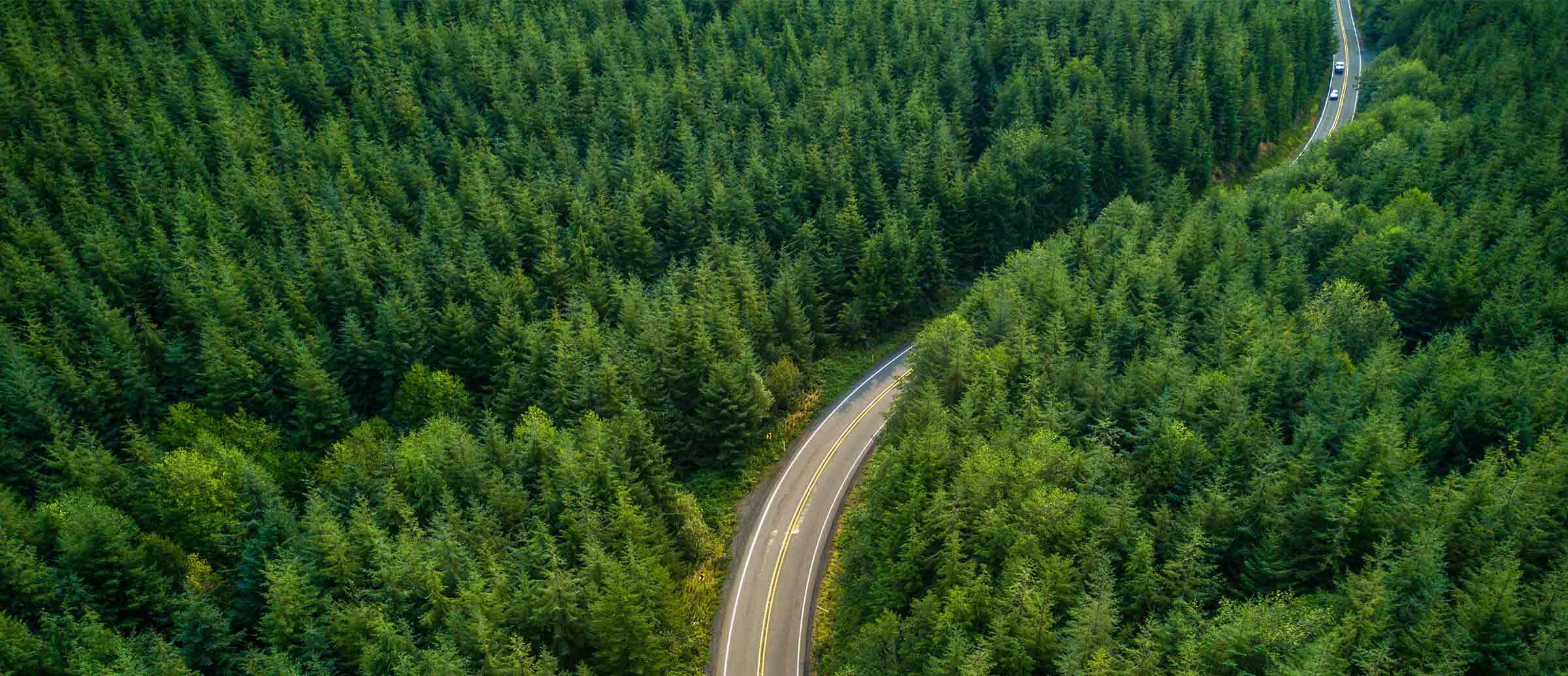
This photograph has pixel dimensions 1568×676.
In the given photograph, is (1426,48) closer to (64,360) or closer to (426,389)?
(426,389)

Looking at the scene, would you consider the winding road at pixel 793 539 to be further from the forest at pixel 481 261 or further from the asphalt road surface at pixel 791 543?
the forest at pixel 481 261

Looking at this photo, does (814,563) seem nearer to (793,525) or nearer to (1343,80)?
(793,525)

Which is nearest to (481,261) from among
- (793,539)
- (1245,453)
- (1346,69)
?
(793,539)

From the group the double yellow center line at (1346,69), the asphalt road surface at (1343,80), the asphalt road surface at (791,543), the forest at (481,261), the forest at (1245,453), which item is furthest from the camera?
the double yellow center line at (1346,69)

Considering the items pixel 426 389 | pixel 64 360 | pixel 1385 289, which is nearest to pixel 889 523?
pixel 426 389

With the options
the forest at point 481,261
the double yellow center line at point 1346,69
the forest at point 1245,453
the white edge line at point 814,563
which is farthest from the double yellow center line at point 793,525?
the double yellow center line at point 1346,69

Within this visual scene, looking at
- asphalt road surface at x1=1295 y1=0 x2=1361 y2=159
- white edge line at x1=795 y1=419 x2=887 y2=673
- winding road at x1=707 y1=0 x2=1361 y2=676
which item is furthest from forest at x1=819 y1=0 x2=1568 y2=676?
asphalt road surface at x1=1295 y1=0 x2=1361 y2=159
